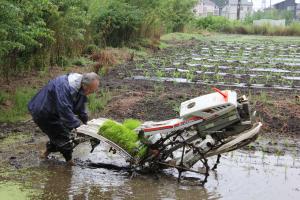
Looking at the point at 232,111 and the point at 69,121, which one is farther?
the point at 69,121

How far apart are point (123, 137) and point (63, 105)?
93 centimetres

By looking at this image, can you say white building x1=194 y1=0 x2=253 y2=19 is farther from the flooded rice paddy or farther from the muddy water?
the muddy water

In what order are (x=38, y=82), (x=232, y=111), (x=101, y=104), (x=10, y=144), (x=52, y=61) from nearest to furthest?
(x=232, y=111) → (x=10, y=144) → (x=101, y=104) → (x=38, y=82) → (x=52, y=61)

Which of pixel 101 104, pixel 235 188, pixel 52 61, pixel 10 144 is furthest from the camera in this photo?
pixel 52 61

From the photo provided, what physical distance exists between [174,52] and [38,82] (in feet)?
41.5

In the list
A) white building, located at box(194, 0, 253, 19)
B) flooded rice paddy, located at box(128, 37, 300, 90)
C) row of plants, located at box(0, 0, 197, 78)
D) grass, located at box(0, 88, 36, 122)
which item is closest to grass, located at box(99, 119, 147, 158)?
row of plants, located at box(0, 0, 197, 78)

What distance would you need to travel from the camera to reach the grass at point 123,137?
6.88 metres

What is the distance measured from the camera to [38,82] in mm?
12734

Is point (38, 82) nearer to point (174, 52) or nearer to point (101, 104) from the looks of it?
point (101, 104)

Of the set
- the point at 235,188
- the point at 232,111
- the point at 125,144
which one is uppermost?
the point at 232,111

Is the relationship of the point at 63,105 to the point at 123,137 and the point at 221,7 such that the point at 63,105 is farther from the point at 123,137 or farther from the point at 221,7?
the point at 221,7

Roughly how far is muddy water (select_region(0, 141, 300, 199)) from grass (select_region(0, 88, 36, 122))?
274 centimetres

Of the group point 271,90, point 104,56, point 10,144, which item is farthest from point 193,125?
point 104,56

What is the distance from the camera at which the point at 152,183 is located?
6.82 metres
